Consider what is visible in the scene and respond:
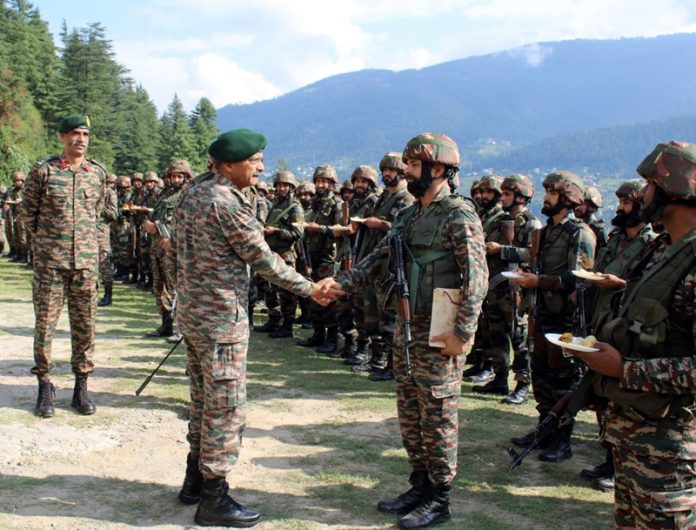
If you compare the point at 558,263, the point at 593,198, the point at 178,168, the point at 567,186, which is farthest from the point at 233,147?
the point at 178,168

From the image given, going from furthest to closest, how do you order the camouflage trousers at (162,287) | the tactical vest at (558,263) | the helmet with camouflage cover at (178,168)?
the helmet with camouflage cover at (178,168), the camouflage trousers at (162,287), the tactical vest at (558,263)

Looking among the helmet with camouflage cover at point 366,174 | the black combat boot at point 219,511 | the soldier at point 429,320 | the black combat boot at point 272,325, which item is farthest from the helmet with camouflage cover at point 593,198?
the black combat boot at point 272,325

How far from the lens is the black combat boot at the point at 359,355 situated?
28.1 ft

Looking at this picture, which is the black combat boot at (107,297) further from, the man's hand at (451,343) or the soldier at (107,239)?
the man's hand at (451,343)

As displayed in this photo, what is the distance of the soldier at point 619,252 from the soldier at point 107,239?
184 inches

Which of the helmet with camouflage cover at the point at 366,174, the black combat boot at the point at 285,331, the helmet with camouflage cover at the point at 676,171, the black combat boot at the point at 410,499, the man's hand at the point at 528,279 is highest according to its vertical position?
the helmet with camouflage cover at the point at 366,174

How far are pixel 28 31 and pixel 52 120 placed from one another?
420 inches

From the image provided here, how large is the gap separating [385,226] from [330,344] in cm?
261

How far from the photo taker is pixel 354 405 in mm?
6809

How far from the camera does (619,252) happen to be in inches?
205

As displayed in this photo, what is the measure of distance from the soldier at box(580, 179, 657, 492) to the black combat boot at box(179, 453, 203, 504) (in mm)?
2932

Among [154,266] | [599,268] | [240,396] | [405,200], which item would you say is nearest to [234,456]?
[240,396]

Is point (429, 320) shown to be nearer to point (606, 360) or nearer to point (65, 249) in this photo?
point (606, 360)

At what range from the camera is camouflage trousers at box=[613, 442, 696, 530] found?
2.76 m
